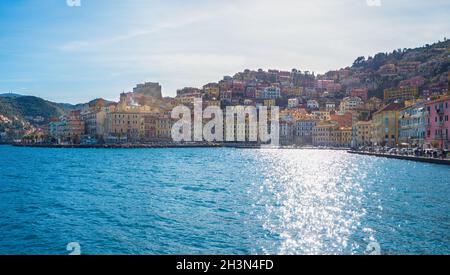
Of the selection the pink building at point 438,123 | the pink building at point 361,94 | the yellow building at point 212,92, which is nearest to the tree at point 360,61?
the pink building at point 361,94

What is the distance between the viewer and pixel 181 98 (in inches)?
5256

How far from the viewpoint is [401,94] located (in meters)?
108

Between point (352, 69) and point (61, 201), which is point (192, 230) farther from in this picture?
point (352, 69)

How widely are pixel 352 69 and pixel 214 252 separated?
6517 inches

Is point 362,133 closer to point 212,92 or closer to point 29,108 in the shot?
point 212,92

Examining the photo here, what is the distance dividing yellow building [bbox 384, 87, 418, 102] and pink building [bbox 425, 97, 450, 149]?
182 feet

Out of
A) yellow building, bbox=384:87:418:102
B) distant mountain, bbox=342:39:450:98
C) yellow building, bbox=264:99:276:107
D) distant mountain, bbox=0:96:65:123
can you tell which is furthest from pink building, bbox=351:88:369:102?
distant mountain, bbox=0:96:65:123

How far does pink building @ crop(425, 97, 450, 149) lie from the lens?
45.7 metres

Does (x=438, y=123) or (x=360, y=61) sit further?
(x=360, y=61)

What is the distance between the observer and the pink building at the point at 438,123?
45.7 m

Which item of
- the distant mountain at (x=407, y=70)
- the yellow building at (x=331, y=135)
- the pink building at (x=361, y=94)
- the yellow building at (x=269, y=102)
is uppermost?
the distant mountain at (x=407, y=70)

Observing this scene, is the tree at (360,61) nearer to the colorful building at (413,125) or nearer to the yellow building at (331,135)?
the yellow building at (331,135)

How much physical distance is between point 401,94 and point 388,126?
4664 cm

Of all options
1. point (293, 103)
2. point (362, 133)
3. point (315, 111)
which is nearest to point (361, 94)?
point (315, 111)
